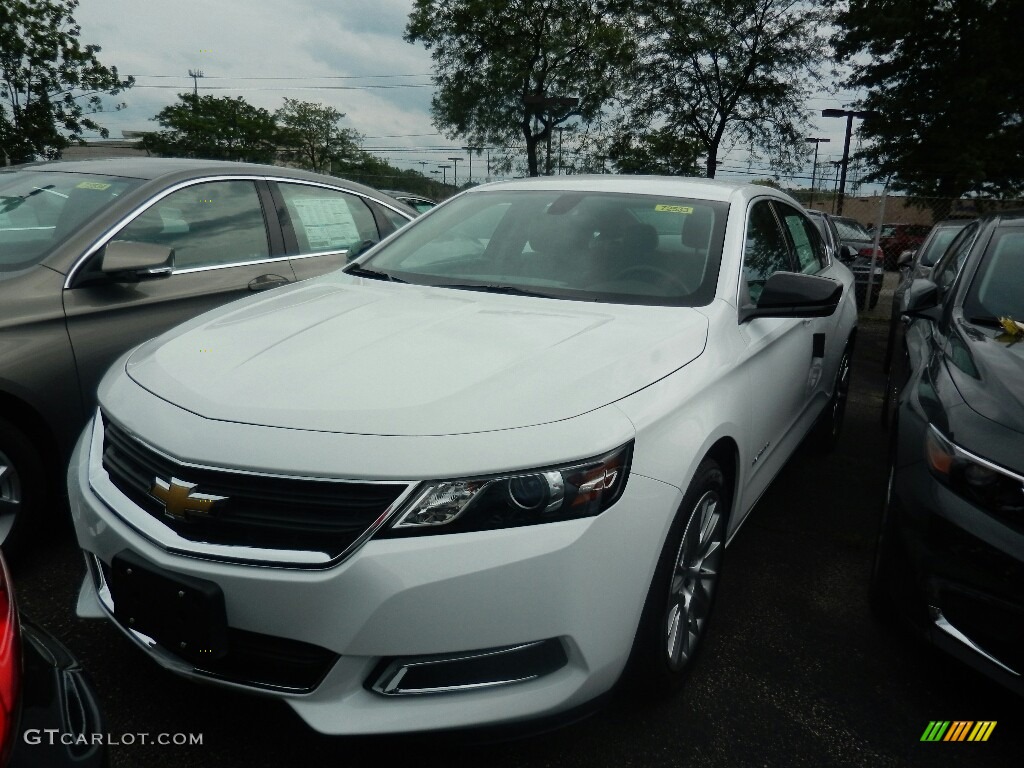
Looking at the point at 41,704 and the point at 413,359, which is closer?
the point at 41,704

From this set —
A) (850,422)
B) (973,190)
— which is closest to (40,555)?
(850,422)

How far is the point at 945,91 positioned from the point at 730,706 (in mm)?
32153

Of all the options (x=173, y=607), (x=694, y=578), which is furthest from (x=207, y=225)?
(x=694, y=578)

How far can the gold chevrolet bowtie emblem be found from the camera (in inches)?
64.3

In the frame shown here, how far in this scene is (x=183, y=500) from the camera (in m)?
1.65

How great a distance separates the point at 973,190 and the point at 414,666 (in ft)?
105

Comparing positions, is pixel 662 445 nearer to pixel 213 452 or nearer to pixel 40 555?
pixel 213 452

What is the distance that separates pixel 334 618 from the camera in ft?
5.11

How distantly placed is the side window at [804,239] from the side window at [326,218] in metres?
2.21

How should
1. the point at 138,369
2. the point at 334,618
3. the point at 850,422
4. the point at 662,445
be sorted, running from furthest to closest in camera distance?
the point at 850,422 → the point at 138,369 → the point at 662,445 → the point at 334,618

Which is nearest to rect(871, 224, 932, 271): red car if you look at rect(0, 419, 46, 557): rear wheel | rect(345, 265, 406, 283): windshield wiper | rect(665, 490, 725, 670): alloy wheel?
rect(345, 265, 406, 283): windshield wiper

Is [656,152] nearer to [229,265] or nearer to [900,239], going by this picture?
[900,239]

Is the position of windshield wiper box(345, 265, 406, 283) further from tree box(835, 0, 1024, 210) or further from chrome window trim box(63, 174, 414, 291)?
tree box(835, 0, 1024, 210)

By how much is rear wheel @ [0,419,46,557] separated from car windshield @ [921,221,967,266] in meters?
6.88
